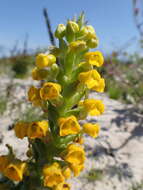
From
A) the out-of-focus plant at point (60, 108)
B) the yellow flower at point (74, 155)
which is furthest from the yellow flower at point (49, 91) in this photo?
the yellow flower at point (74, 155)

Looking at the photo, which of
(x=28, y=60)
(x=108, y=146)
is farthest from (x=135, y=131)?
(x=28, y=60)

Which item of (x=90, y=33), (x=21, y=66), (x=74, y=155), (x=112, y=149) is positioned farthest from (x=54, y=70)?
(x=21, y=66)

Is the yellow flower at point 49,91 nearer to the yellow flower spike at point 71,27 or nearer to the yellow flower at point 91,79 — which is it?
the yellow flower at point 91,79

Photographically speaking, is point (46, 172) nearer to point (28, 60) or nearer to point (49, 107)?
point (49, 107)

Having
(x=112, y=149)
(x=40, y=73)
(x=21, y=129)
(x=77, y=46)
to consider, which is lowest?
(x=112, y=149)

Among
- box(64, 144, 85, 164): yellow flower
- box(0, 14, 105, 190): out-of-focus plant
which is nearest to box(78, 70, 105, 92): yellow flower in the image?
box(0, 14, 105, 190): out-of-focus plant

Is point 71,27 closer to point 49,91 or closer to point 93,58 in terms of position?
point 93,58

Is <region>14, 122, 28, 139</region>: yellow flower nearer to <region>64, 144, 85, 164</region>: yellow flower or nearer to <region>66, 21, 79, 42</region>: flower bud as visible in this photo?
<region>64, 144, 85, 164</region>: yellow flower
